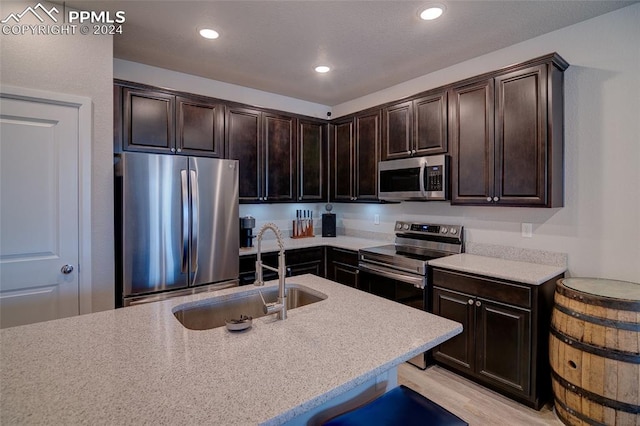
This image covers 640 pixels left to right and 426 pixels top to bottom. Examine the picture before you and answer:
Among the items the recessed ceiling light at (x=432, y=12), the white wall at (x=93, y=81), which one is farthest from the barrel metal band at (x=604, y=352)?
the white wall at (x=93, y=81)

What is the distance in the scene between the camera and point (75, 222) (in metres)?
2.27

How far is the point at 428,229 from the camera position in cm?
334

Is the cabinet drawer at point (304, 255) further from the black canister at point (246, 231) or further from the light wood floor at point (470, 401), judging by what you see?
the light wood floor at point (470, 401)

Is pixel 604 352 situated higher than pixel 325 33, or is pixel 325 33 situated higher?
pixel 325 33

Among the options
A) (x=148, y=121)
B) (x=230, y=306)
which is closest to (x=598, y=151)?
(x=230, y=306)

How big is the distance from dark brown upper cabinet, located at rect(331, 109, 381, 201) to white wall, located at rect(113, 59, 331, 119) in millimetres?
640

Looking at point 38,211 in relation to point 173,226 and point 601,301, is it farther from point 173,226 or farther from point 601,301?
point 601,301

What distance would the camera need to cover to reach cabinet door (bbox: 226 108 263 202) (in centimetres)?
341

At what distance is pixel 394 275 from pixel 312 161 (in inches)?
71.5

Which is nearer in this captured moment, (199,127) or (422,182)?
(422,182)

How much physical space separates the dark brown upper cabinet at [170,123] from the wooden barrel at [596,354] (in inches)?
124

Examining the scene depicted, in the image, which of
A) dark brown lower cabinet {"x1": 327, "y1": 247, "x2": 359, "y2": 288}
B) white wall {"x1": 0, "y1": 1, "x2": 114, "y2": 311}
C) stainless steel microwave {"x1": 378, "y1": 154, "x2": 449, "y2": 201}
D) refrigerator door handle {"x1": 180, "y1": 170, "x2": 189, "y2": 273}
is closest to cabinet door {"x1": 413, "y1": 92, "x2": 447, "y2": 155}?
stainless steel microwave {"x1": 378, "y1": 154, "x2": 449, "y2": 201}

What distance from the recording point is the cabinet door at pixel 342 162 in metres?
3.90

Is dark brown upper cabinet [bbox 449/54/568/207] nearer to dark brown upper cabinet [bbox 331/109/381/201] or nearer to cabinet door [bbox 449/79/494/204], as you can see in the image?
cabinet door [bbox 449/79/494/204]
